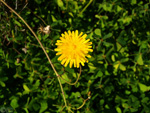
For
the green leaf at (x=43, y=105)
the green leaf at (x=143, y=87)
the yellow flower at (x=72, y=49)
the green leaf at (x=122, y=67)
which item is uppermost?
the yellow flower at (x=72, y=49)

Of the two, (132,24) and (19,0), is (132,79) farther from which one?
(19,0)

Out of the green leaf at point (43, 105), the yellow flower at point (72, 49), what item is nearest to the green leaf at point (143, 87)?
the yellow flower at point (72, 49)

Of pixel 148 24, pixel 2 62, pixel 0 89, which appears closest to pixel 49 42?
pixel 2 62

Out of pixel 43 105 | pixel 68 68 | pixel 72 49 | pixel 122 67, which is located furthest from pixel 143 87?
pixel 43 105

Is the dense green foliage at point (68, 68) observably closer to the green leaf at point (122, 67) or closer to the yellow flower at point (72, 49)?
Result: the green leaf at point (122, 67)

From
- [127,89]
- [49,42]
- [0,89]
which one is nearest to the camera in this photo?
[0,89]

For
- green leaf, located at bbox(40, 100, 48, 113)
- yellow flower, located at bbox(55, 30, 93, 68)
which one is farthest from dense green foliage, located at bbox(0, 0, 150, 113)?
yellow flower, located at bbox(55, 30, 93, 68)

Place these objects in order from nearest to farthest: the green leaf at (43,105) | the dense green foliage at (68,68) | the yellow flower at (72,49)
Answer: the yellow flower at (72,49) → the green leaf at (43,105) → the dense green foliage at (68,68)

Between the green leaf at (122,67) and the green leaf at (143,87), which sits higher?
the green leaf at (122,67)
